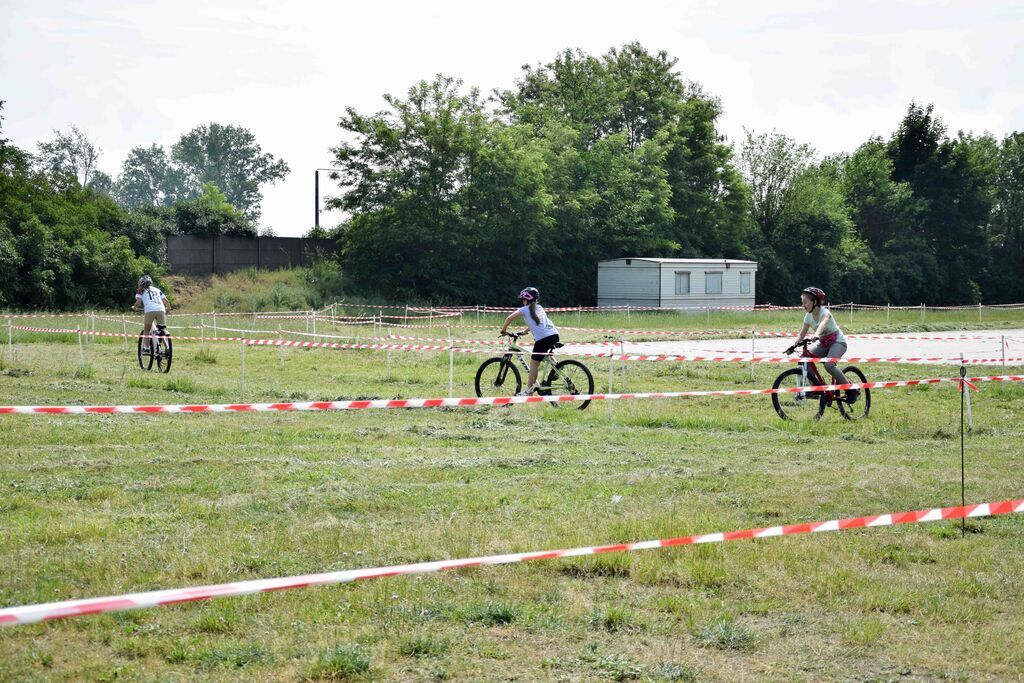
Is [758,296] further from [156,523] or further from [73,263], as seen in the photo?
[156,523]

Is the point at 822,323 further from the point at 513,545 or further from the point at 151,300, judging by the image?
the point at 151,300

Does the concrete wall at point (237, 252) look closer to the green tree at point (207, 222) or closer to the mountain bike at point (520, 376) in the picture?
the green tree at point (207, 222)

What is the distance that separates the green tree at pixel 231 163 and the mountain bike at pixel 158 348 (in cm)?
10568

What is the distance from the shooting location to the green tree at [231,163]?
125188mm

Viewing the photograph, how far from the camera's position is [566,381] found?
49.6ft

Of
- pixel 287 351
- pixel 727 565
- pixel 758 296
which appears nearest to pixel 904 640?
pixel 727 565

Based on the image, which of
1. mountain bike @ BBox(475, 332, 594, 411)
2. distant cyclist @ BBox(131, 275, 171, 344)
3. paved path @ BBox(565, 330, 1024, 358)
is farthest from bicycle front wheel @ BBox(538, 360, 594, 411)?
paved path @ BBox(565, 330, 1024, 358)

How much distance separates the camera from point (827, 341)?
14.3 metres

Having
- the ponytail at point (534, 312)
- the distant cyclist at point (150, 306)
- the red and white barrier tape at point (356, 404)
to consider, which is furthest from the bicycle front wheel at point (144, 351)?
the ponytail at point (534, 312)

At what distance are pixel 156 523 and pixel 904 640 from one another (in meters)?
4.91

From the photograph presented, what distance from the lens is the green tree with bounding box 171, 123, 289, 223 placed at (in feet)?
411

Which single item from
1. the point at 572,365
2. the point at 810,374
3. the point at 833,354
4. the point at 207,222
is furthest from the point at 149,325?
the point at 207,222

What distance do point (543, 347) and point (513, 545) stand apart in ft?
27.0

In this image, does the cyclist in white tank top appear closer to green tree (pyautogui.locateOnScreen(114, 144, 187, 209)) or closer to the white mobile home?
the white mobile home
